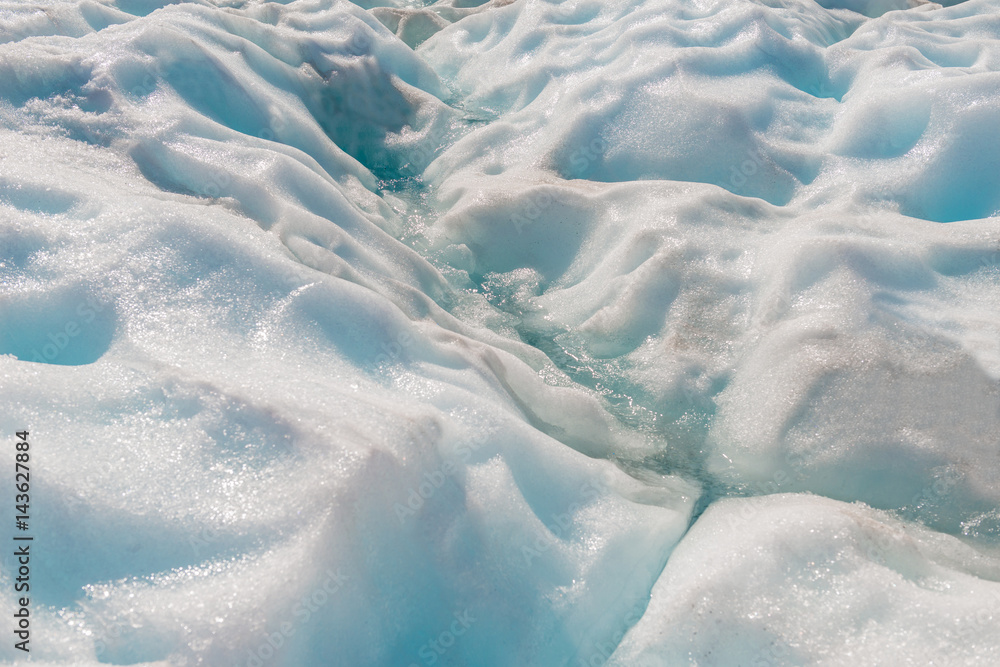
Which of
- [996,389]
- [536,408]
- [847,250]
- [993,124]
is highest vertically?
[993,124]

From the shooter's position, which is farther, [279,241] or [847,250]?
[847,250]

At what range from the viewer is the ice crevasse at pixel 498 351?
2.00 meters

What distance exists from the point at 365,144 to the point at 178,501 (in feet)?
11.9

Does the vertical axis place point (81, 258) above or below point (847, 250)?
above

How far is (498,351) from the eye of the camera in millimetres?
3193

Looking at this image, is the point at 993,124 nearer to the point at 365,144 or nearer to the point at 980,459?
the point at 980,459

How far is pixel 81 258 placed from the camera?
2.58m

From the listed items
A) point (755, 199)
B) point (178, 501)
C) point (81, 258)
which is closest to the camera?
point (178, 501)

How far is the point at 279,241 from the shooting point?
10.1 feet

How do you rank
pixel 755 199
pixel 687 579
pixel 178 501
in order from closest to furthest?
pixel 178 501 → pixel 687 579 → pixel 755 199

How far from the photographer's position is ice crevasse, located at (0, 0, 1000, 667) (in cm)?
200

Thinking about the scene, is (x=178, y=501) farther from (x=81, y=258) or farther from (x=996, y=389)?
(x=996, y=389)

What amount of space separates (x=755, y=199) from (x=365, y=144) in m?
2.87


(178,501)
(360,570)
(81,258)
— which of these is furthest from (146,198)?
(360,570)
